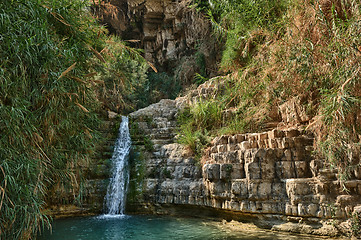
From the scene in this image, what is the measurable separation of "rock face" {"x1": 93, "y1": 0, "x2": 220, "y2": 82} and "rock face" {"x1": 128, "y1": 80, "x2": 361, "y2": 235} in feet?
27.8

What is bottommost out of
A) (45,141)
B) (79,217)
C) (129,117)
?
(79,217)

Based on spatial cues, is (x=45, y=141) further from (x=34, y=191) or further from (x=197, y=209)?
(x=197, y=209)

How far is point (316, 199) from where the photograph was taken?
14.6ft

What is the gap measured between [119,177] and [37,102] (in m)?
4.51

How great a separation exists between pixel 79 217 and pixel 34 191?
401cm

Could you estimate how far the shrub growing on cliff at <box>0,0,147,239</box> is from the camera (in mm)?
3088

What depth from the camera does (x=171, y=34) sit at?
16906 millimetres

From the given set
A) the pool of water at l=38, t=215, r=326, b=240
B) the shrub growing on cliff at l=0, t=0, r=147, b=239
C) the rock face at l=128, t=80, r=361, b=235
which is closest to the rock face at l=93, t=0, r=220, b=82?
the rock face at l=128, t=80, r=361, b=235

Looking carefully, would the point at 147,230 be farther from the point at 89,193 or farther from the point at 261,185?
the point at 89,193

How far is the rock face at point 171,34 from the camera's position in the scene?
14.6m

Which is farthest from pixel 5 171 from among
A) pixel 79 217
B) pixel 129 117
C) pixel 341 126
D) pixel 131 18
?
pixel 131 18

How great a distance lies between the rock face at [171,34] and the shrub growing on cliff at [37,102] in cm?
1029

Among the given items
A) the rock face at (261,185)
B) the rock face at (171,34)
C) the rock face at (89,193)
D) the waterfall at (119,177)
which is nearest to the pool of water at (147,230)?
the rock face at (261,185)

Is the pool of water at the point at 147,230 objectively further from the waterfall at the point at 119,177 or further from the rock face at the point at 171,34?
the rock face at the point at 171,34
